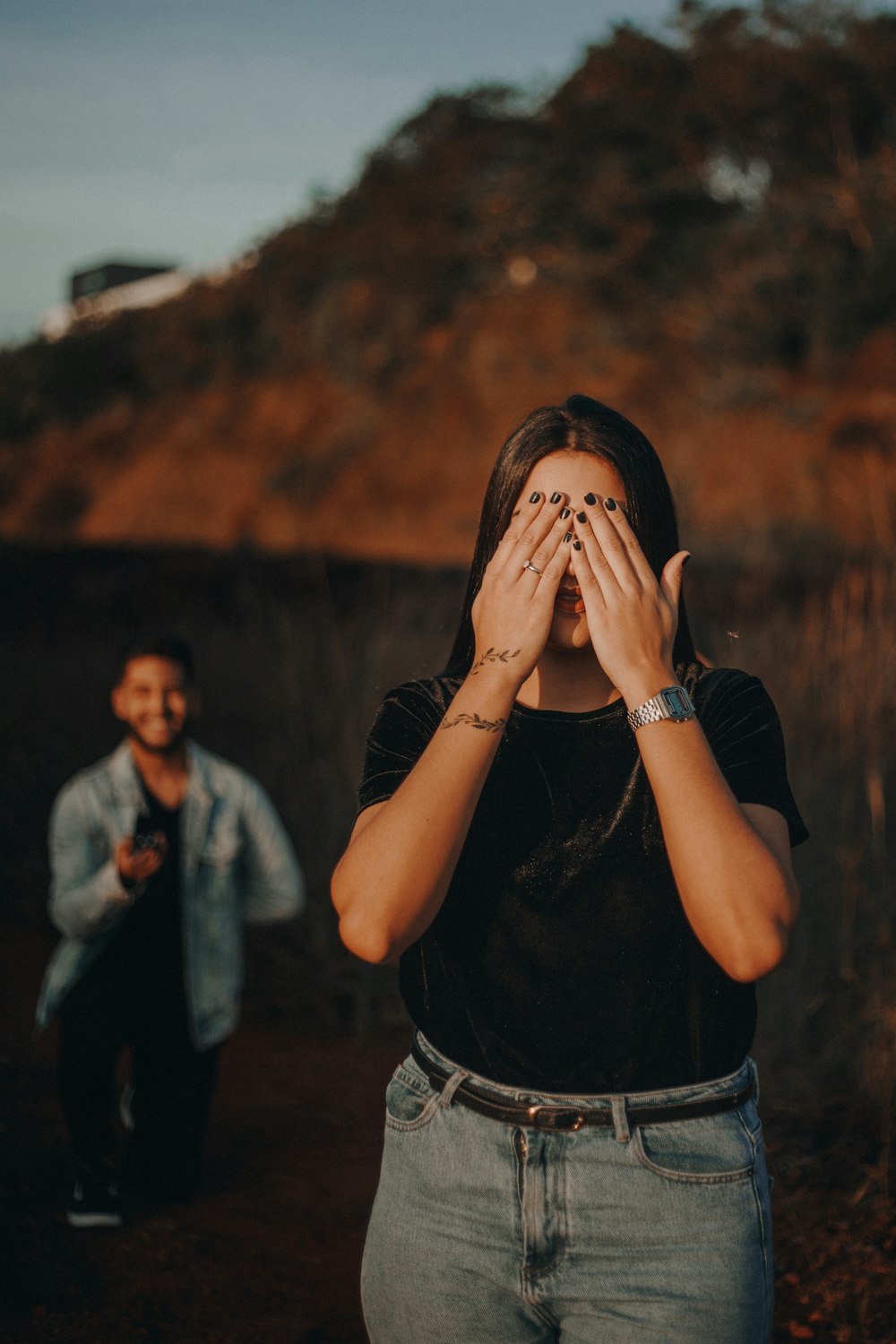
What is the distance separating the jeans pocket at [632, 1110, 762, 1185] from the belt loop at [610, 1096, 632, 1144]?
0.03 feet

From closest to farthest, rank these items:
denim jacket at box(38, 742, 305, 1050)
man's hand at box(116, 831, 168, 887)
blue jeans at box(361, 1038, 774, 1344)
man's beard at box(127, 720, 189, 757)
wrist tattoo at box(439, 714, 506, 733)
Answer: blue jeans at box(361, 1038, 774, 1344), wrist tattoo at box(439, 714, 506, 733), man's hand at box(116, 831, 168, 887), denim jacket at box(38, 742, 305, 1050), man's beard at box(127, 720, 189, 757)

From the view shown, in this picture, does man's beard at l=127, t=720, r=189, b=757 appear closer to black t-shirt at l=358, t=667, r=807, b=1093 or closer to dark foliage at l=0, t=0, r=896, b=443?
black t-shirt at l=358, t=667, r=807, b=1093

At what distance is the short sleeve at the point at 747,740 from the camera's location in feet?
5.39

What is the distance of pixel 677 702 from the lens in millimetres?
1565

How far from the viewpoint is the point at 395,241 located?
28.0m

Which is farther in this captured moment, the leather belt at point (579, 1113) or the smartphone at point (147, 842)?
the smartphone at point (147, 842)

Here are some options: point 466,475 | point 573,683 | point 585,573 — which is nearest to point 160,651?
point 573,683

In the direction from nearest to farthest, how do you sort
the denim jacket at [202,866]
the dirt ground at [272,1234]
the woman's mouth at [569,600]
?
the woman's mouth at [569,600], the dirt ground at [272,1234], the denim jacket at [202,866]

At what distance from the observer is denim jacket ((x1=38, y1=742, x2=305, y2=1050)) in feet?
12.4

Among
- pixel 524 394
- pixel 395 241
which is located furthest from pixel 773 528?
pixel 395 241

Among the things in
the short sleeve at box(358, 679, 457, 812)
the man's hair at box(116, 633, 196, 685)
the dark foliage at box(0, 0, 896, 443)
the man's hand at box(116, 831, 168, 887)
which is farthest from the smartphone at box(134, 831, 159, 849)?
the dark foliage at box(0, 0, 896, 443)

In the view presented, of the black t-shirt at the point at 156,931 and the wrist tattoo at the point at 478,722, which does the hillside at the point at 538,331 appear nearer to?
the black t-shirt at the point at 156,931

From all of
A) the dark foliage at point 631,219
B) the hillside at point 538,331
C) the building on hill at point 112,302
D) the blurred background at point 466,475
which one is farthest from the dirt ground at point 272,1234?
the building on hill at point 112,302

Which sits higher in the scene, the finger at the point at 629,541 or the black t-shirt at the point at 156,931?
the finger at the point at 629,541
